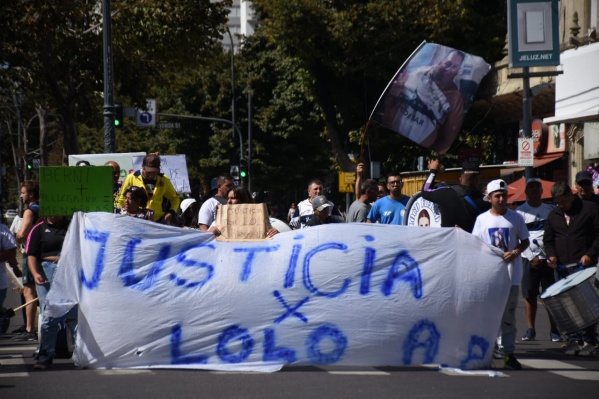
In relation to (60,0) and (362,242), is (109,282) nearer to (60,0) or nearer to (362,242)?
(362,242)

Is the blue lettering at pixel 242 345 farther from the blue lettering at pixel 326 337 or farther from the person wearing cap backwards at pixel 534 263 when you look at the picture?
the person wearing cap backwards at pixel 534 263

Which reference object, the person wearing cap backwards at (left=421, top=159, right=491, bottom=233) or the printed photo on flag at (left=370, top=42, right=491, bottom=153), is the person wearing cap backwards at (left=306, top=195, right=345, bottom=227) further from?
the person wearing cap backwards at (left=421, top=159, right=491, bottom=233)

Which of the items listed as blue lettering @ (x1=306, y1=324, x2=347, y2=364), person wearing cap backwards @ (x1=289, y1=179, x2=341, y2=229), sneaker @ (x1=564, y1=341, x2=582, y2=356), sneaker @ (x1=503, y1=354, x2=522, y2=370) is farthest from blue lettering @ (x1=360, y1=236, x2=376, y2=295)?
person wearing cap backwards @ (x1=289, y1=179, x2=341, y2=229)

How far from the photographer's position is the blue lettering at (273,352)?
9.95 meters

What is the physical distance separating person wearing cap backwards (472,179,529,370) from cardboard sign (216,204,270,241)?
1880mm

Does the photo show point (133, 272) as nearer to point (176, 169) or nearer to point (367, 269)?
point (367, 269)

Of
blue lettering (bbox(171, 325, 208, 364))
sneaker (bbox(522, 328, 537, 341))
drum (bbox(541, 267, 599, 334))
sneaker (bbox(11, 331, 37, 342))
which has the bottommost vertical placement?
sneaker (bbox(11, 331, 37, 342))

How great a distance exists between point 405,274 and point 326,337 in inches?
32.5

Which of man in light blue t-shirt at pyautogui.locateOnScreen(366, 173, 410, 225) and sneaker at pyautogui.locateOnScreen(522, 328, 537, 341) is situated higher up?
man in light blue t-shirt at pyautogui.locateOnScreen(366, 173, 410, 225)

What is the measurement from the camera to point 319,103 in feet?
128

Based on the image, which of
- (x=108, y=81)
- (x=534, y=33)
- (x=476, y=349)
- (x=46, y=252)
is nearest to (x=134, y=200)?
(x=46, y=252)

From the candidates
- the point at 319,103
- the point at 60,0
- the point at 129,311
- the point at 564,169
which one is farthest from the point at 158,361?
the point at 319,103

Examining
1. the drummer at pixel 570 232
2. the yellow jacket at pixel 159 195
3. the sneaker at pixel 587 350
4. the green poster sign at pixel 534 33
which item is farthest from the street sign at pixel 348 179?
the sneaker at pixel 587 350

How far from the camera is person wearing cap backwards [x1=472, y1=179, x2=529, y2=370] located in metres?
10.5
